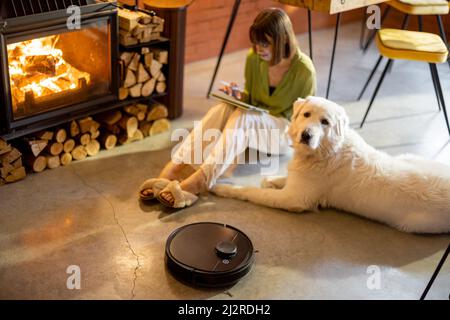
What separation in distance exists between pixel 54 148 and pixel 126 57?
0.62m

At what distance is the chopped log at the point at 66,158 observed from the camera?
312cm

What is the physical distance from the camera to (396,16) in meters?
5.77

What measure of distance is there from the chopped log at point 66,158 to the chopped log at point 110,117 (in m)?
0.29

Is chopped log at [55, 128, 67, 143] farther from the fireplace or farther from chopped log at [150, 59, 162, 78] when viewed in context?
chopped log at [150, 59, 162, 78]

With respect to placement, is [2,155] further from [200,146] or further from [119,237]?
[200,146]

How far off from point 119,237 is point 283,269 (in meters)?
0.73

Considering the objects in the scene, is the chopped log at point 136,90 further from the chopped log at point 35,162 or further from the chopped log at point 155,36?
the chopped log at point 35,162

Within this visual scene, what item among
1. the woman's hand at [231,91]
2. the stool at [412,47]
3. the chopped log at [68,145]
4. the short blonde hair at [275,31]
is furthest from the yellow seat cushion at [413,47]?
the chopped log at [68,145]

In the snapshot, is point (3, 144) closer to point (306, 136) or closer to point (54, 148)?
point (54, 148)

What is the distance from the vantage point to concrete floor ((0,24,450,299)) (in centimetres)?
233

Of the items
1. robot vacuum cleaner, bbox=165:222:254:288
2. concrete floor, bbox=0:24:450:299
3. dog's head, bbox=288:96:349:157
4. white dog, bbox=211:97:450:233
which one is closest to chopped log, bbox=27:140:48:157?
concrete floor, bbox=0:24:450:299

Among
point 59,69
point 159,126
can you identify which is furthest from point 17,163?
point 159,126

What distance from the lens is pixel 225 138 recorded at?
294 centimetres

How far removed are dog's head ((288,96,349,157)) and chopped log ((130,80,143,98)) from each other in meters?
1.01
